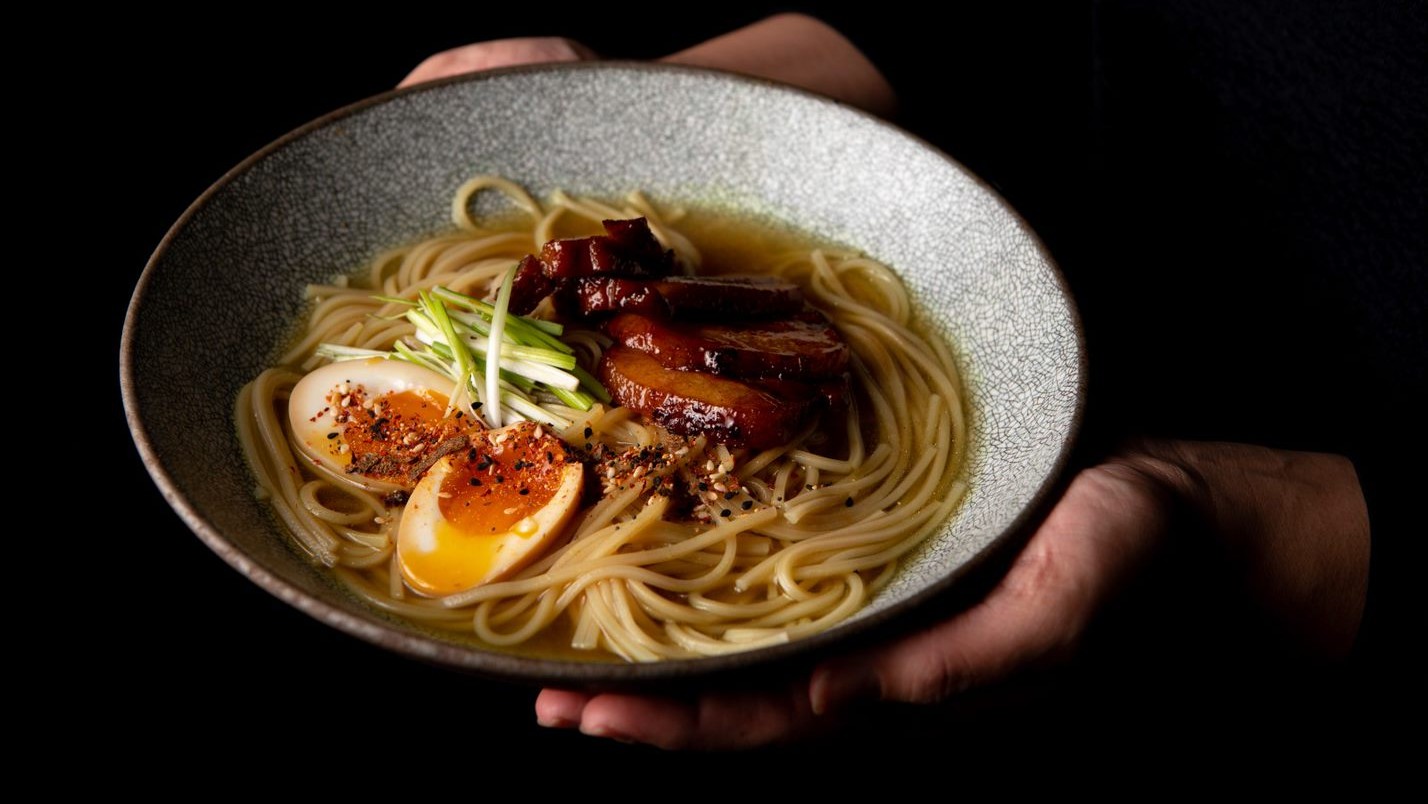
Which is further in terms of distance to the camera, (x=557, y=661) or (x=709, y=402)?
(x=709, y=402)

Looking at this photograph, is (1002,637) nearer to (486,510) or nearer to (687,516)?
(687,516)

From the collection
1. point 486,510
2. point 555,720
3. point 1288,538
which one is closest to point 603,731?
point 555,720

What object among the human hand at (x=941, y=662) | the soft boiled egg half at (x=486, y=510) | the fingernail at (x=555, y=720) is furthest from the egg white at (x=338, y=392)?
the human hand at (x=941, y=662)

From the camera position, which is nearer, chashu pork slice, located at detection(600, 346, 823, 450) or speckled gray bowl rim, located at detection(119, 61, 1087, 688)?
speckled gray bowl rim, located at detection(119, 61, 1087, 688)

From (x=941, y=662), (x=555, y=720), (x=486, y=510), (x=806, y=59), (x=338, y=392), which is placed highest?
(x=806, y=59)

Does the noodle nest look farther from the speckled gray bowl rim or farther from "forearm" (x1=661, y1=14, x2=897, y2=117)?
"forearm" (x1=661, y1=14, x2=897, y2=117)

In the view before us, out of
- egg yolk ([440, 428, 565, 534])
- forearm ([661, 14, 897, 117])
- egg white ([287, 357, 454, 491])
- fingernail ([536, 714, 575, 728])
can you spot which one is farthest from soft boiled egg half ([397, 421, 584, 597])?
forearm ([661, 14, 897, 117])
